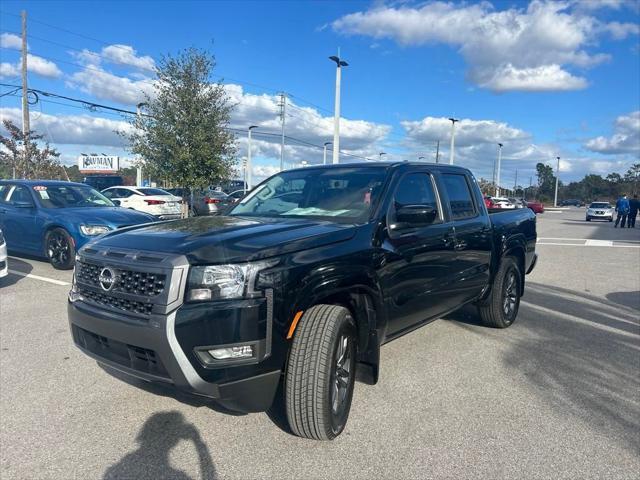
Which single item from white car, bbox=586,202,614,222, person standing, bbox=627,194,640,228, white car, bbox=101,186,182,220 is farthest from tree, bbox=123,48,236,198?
white car, bbox=586,202,614,222

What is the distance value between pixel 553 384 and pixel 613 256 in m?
11.3

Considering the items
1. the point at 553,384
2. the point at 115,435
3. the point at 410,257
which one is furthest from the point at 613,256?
the point at 115,435

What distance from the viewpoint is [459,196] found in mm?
5148

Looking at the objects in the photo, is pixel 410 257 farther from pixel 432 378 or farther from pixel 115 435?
pixel 115 435

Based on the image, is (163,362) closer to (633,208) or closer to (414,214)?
(414,214)

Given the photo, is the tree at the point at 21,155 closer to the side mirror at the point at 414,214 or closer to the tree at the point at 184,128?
the tree at the point at 184,128

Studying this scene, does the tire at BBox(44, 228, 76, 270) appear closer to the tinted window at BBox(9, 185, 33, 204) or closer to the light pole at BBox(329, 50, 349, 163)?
the tinted window at BBox(9, 185, 33, 204)

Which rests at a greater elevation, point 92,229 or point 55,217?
point 55,217

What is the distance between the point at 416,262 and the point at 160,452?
2322 millimetres

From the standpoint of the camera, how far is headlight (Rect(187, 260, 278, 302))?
108 inches

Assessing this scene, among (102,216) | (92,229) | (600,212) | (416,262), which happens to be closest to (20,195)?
(102,216)

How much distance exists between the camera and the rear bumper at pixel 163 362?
2.72 meters

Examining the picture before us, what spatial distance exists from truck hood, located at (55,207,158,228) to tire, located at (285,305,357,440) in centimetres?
618

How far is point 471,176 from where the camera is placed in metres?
5.72
